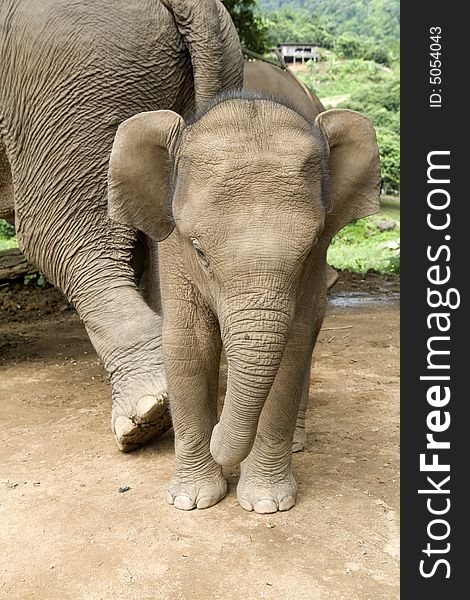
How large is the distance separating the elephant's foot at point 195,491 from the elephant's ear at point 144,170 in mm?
910

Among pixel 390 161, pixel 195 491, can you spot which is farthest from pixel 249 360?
pixel 390 161

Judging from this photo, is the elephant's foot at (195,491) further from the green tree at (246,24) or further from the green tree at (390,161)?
the green tree at (390,161)

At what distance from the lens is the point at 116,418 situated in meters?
3.59

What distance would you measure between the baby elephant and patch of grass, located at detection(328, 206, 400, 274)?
352 inches

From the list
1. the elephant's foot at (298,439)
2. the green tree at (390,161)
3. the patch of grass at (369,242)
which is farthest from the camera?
the green tree at (390,161)

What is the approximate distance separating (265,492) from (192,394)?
0.44m

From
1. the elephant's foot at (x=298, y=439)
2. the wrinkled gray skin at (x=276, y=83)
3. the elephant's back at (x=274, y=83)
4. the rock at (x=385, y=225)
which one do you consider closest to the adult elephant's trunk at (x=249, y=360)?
the elephant's foot at (x=298, y=439)

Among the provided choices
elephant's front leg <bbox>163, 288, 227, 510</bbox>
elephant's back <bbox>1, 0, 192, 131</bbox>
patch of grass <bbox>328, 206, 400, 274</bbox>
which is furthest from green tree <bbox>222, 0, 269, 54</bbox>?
elephant's front leg <bbox>163, 288, 227, 510</bbox>

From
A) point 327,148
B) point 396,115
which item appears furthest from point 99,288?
point 396,115

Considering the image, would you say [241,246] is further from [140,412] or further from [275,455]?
[140,412]

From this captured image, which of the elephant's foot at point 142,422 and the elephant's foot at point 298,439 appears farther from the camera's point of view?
Answer: the elephant's foot at point 298,439

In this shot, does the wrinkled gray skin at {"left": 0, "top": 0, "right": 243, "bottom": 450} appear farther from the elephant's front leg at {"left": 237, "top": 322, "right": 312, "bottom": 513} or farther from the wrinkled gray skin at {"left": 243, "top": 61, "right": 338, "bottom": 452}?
the wrinkled gray skin at {"left": 243, "top": 61, "right": 338, "bottom": 452}

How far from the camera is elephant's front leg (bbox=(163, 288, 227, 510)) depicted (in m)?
2.93

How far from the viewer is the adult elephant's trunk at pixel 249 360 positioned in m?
2.38
